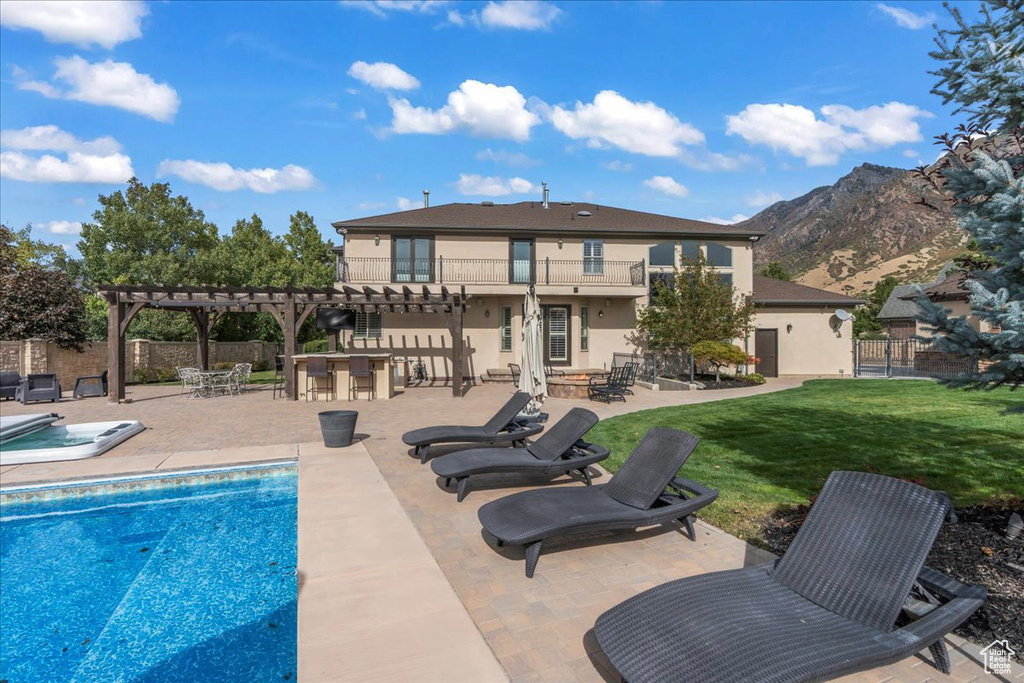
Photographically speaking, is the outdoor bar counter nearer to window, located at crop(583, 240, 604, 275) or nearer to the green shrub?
window, located at crop(583, 240, 604, 275)

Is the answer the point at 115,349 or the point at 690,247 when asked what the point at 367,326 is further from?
the point at 690,247

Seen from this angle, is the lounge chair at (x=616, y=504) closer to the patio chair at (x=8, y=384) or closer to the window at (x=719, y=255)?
the window at (x=719, y=255)

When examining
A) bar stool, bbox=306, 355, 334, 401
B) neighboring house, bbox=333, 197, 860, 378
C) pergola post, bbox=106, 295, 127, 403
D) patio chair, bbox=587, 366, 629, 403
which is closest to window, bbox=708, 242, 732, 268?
neighboring house, bbox=333, 197, 860, 378

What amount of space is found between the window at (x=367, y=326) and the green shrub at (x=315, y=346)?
11517 mm

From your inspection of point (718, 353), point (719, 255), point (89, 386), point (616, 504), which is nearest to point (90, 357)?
point (89, 386)

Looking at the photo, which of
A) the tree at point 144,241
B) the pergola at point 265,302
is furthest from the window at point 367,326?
the tree at point 144,241

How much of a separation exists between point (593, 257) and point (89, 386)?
18.5m

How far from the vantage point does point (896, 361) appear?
26.0m

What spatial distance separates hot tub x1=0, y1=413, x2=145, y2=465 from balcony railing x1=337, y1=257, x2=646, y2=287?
33.7ft

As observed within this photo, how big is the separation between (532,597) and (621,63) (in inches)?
758

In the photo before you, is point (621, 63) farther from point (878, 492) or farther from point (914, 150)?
point (878, 492)

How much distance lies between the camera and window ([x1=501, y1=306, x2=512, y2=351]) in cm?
2062

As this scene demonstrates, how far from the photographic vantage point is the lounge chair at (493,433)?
25.3 feet

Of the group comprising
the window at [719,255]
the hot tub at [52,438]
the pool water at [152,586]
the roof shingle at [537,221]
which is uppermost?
the roof shingle at [537,221]
